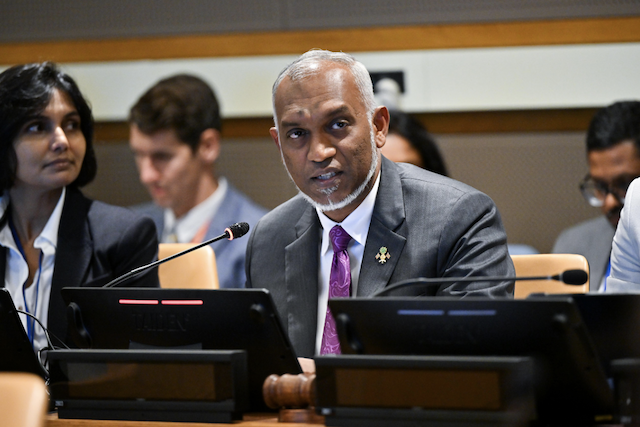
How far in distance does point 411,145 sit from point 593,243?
36.7 inches

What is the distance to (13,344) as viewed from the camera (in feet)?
4.90

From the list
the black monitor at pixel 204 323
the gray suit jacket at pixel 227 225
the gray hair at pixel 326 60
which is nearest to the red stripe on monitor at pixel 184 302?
the black monitor at pixel 204 323

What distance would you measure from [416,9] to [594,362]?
2794 millimetres

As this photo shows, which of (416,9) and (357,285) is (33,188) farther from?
(416,9)

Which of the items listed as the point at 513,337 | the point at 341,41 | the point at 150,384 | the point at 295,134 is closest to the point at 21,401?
the point at 150,384

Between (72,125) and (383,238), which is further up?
(72,125)

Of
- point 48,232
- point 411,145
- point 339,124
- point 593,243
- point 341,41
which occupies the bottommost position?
point 593,243

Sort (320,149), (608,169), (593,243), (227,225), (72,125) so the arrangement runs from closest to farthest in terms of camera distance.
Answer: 1. (320,149)
2. (72,125)
3. (608,169)
4. (593,243)
5. (227,225)

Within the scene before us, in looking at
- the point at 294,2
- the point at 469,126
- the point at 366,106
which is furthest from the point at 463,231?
the point at 294,2

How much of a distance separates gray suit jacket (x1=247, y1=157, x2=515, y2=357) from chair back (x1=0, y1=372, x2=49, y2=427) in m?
0.94

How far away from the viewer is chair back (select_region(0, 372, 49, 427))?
1.04 meters

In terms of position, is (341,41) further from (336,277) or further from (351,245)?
(336,277)

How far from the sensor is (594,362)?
115cm

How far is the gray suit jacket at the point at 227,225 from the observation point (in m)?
3.18
